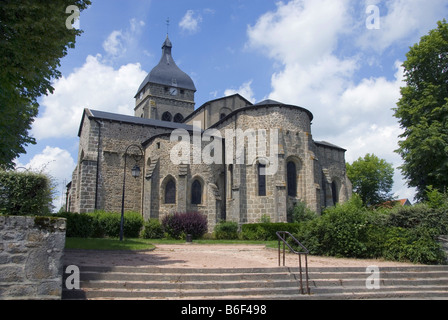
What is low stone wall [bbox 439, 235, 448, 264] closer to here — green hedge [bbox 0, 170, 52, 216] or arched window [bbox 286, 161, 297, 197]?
green hedge [bbox 0, 170, 52, 216]

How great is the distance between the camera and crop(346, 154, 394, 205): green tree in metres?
45.6

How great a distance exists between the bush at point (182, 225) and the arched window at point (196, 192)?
14.0ft

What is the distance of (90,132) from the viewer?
1153 inches

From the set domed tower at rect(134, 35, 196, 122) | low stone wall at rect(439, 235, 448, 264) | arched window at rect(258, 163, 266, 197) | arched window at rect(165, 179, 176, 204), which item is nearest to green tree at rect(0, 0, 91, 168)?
low stone wall at rect(439, 235, 448, 264)

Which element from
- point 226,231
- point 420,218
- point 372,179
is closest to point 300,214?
point 226,231

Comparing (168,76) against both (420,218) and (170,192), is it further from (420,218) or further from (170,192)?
(420,218)

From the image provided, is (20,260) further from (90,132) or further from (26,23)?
(90,132)

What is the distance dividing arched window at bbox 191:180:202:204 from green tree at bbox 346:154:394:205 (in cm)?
2637

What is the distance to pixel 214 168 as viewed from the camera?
27812 mm

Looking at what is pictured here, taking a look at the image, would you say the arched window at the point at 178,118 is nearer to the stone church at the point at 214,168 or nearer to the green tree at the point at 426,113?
the stone church at the point at 214,168
